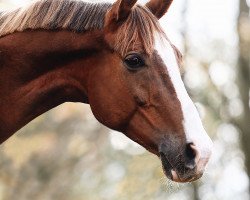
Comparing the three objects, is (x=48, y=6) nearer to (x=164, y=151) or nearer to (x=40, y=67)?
(x=40, y=67)

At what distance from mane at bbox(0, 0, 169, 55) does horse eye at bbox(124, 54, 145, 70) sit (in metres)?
0.07

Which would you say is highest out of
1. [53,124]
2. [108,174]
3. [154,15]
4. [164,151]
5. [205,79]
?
[154,15]

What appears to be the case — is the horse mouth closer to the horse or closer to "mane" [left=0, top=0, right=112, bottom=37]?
the horse

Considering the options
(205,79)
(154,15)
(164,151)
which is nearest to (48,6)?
(154,15)

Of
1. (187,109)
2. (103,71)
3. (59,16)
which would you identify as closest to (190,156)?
(187,109)

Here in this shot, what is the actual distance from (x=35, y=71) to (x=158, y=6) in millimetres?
1237

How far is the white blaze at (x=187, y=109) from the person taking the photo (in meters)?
4.54

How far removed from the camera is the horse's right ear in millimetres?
5062

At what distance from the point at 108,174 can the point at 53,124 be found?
3087mm

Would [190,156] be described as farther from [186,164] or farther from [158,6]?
[158,6]

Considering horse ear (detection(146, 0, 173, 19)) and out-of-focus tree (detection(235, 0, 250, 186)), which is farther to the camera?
out-of-focus tree (detection(235, 0, 250, 186))

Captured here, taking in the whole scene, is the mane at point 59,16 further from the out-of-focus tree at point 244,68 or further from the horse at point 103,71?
the out-of-focus tree at point 244,68

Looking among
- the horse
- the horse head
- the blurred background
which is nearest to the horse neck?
the horse

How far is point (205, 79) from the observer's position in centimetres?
1895
